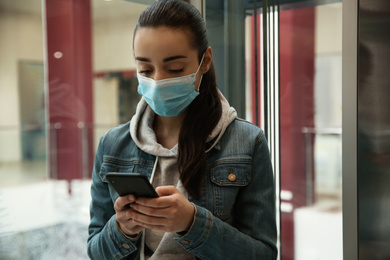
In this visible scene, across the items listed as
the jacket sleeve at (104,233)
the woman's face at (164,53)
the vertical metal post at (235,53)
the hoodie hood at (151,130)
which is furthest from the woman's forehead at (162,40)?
the vertical metal post at (235,53)

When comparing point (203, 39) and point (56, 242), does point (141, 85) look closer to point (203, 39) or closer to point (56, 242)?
point (203, 39)

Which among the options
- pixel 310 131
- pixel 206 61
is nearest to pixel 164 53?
pixel 206 61

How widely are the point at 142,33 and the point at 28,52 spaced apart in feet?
4.74

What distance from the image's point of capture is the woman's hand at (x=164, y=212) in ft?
3.25

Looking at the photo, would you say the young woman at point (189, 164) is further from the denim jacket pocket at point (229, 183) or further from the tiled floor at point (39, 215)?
the tiled floor at point (39, 215)

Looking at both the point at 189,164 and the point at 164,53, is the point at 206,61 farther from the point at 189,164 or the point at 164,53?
the point at 189,164

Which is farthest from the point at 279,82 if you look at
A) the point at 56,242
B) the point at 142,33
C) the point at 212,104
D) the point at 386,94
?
the point at 56,242

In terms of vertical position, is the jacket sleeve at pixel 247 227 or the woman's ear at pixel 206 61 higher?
the woman's ear at pixel 206 61

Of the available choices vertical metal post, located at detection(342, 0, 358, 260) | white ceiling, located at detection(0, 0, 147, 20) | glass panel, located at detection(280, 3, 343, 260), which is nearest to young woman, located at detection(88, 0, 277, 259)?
vertical metal post, located at detection(342, 0, 358, 260)

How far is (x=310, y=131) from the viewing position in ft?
7.16

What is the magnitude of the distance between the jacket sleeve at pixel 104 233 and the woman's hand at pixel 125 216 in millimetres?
32

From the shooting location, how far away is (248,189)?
45.2 inches

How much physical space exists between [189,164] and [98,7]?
1638 millimetres

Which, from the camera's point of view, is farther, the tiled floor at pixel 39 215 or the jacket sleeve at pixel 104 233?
the tiled floor at pixel 39 215
